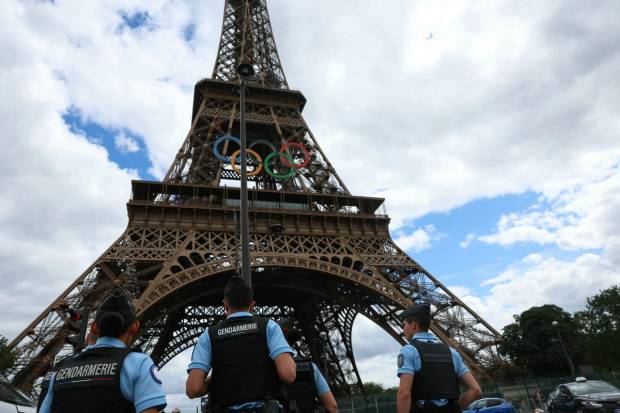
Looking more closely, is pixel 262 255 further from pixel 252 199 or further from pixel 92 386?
pixel 92 386

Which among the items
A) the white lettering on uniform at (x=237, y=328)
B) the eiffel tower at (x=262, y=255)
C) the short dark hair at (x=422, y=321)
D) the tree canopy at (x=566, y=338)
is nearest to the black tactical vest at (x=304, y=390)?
the white lettering on uniform at (x=237, y=328)

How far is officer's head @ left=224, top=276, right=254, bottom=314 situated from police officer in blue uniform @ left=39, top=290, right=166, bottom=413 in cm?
94

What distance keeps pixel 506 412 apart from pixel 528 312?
39.5 m

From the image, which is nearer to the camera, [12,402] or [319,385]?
[319,385]

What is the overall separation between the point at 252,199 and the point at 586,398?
19323 millimetres

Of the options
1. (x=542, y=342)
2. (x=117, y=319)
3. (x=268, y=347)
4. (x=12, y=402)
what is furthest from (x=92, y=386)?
(x=542, y=342)

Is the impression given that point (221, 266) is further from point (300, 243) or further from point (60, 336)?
point (60, 336)

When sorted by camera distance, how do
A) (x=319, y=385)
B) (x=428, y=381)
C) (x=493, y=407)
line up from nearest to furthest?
(x=428, y=381), (x=319, y=385), (x=493, y=407)

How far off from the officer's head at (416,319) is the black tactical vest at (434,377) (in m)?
0.25

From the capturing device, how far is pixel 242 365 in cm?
312

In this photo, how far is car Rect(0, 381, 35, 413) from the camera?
512 centimetres

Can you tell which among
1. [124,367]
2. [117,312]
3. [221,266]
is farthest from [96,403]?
[221,266]

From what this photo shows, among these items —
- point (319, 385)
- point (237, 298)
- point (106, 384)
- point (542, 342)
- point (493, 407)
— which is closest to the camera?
point (106, 384)

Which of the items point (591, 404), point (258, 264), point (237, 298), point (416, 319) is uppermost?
point (258, 264)
